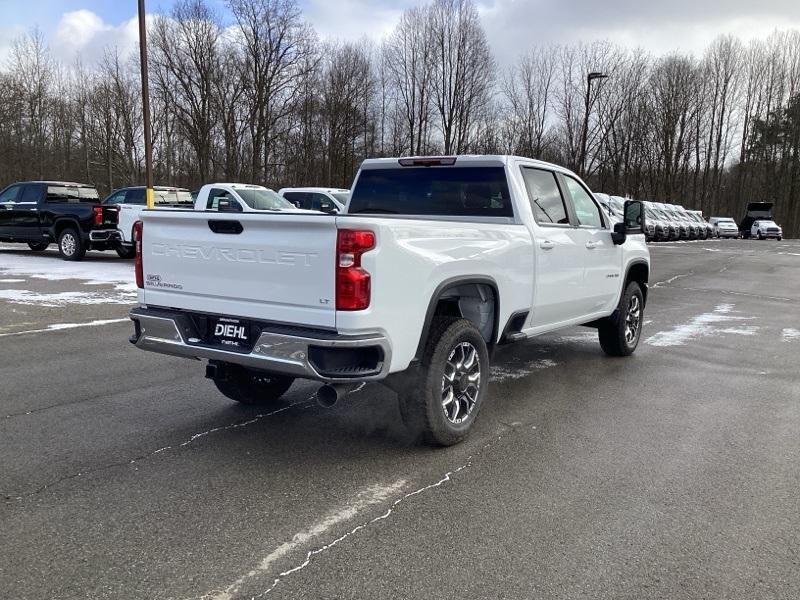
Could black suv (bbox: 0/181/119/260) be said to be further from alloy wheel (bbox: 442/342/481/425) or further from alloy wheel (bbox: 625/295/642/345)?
alloy wheel (bbox: 442/342/481/425)

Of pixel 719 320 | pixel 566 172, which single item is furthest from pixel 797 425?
pixel 719 320

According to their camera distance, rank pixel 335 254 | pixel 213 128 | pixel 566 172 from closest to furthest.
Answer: pixel 335 254 → pixel 566 172 → pixel 213 128

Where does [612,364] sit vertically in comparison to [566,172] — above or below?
below

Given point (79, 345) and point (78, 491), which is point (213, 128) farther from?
point (78, 491)

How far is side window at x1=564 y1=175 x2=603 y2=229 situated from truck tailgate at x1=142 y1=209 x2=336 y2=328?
335 centimetres

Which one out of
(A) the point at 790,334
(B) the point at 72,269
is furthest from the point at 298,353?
(B) the point at 72,269

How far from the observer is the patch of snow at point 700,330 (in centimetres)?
857

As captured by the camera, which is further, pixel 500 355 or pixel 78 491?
pixel 500 355

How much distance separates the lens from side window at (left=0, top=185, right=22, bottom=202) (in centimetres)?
1753

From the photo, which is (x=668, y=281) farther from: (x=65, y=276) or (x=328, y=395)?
(x=328, y=395)

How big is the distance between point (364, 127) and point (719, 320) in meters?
37.5

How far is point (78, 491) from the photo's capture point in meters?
3.61

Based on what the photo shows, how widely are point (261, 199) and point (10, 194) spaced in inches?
283

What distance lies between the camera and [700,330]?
9.41 m
